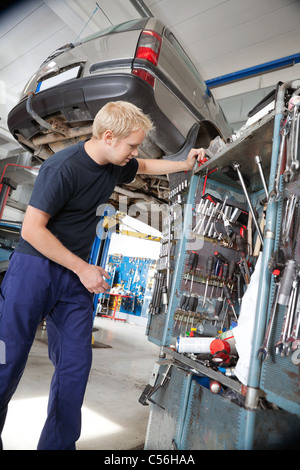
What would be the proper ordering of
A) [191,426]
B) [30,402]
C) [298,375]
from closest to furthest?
[298,375]
[191,426]
[30,402]

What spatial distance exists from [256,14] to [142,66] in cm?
189

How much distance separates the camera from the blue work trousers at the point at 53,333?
3.46 feet

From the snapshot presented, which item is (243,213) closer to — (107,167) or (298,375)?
(107,167)

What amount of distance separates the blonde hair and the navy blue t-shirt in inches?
5.3

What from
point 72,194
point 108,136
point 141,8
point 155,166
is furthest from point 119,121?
point 141,8

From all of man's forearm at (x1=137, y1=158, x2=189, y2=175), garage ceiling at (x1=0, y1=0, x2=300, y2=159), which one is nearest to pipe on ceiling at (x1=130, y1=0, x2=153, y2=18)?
garage ceiling at (x1=0, y1=0, x2=300, y2=159)

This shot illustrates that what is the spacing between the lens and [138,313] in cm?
908

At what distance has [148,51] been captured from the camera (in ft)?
5.95

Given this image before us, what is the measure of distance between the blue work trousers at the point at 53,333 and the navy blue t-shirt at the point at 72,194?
0.34 ft

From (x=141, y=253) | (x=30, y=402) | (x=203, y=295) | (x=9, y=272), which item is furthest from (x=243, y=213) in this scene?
(x=141, y=253)

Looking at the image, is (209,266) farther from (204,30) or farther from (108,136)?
(204,30)

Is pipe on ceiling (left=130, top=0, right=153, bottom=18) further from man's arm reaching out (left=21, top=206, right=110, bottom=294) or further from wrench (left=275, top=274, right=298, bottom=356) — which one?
wrench (left=275, top=274, right=298, bottom=356)

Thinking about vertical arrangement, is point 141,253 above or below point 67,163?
above

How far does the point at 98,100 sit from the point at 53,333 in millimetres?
1430
